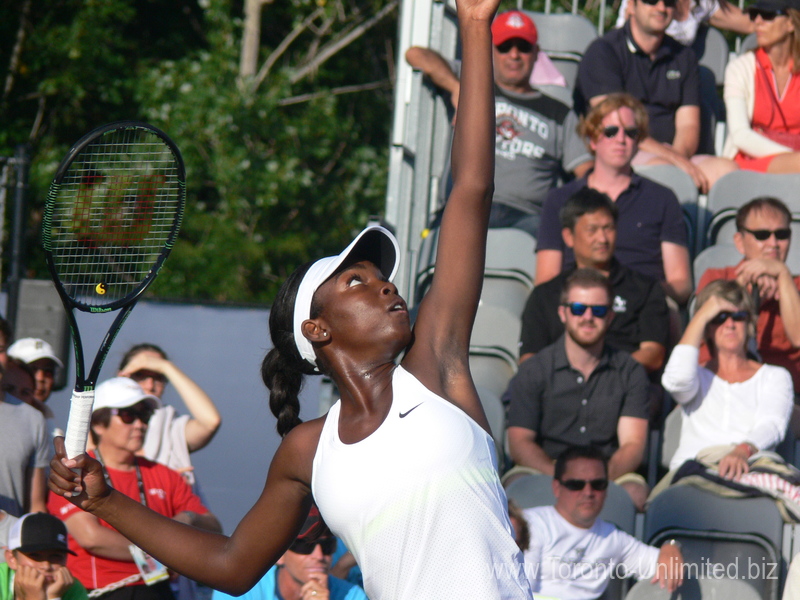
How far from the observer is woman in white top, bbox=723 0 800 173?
6.55 metres

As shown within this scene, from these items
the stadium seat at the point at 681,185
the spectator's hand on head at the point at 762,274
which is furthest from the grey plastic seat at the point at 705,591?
the stadium seat at the point at 681,185

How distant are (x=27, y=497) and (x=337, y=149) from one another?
10.6 m

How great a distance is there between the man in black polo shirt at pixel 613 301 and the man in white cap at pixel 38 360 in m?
2.43

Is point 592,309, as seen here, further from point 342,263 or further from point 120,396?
point 342,263

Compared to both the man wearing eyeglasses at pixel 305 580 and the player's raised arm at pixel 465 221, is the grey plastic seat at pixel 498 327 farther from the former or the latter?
the player's raised arm at pixel 465 221

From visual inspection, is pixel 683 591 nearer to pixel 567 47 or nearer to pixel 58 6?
pixel 567 47

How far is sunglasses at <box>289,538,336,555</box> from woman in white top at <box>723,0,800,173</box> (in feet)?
12.4

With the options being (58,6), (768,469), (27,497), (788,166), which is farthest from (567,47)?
(58,6)

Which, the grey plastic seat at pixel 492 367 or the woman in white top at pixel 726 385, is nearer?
the woman in white top at pixel 726 385

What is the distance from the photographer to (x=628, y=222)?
5.82 meters

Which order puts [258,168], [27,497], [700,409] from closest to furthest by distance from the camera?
[27,497] < [700,409] < [258,168]

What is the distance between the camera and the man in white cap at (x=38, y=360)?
18.4 feet

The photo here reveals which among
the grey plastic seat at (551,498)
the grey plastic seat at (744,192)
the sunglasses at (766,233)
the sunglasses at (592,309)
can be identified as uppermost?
the grey plastic seat at (744,192)

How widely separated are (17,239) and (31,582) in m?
3.21
